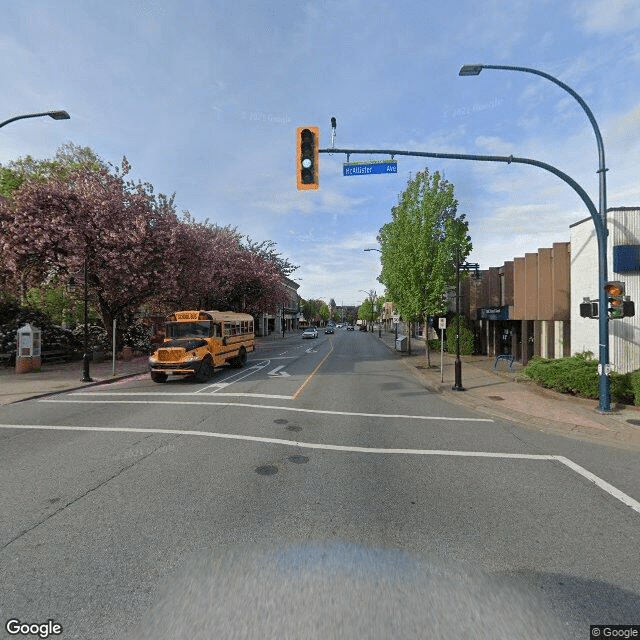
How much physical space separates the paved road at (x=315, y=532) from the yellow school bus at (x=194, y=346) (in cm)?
588

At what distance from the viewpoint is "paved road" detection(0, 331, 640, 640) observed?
106 inches

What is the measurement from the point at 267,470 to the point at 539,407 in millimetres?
8017

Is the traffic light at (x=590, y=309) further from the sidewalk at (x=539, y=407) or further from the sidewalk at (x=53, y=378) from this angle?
the sidewalk at (x=53, y=378)

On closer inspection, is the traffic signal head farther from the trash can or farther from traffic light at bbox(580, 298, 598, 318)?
the trash can

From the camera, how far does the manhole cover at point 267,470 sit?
5.34m

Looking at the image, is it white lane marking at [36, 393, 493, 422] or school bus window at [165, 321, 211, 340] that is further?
school bus window at [165, 321, 211, 340]

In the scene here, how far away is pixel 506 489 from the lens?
4.87 m

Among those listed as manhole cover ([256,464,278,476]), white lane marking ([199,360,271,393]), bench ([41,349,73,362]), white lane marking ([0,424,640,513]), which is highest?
bench ([41,349,73,362])

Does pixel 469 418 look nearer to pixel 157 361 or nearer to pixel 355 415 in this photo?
pixel 355 415

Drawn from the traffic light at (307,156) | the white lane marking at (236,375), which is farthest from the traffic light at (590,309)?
the white lane marking at (236,375)

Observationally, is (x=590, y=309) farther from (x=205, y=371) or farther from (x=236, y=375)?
(x=236, y=375)

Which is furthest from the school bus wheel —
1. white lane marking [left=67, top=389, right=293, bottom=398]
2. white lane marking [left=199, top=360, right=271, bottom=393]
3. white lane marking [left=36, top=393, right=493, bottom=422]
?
white lane marking [left=36, top=393, right=493, bottom=422]

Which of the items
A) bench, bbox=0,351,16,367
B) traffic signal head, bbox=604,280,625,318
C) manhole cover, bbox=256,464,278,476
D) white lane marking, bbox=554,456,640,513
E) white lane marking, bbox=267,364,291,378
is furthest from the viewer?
bench, bbox=0,351,16,367

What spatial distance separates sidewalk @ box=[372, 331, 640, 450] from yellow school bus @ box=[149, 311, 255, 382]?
9.02 metres
